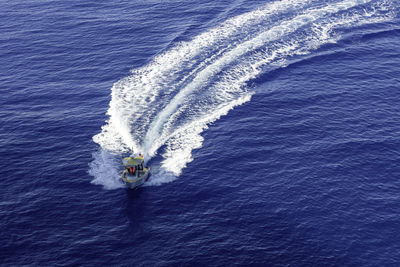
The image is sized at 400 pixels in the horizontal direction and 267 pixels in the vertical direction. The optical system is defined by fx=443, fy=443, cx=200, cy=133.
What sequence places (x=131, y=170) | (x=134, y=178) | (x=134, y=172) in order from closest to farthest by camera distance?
(x=134, y=178) → (x=131, y=170) → (x=134, y=172)

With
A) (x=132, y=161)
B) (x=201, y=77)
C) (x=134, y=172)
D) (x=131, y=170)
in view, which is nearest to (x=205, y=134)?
(x=132, y=161)

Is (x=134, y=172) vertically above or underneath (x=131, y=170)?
underneath

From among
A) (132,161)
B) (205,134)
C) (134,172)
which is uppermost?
(132,161)

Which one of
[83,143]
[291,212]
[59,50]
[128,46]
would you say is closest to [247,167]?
[291,212]

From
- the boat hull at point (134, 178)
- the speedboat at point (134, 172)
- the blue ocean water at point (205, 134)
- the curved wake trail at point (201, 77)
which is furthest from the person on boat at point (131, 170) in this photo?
the curved wake trail at point (201, 77)

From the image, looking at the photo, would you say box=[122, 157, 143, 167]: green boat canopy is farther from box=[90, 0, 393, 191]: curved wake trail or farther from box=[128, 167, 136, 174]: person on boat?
box=[90, 0, 393, 191]: curved wake trail

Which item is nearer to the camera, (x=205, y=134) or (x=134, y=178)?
(x=134, y=178)

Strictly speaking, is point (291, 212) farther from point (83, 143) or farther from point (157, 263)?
point (83, 143)

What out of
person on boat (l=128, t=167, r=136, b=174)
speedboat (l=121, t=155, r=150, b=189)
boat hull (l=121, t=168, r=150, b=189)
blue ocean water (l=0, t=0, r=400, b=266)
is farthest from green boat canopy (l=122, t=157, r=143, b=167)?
blue ocean water (l=0, t=0, r=400, b=266)

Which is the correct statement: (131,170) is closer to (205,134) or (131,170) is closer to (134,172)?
(134,172)
